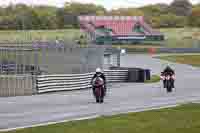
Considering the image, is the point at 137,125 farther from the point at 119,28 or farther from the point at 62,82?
the point at 119,28

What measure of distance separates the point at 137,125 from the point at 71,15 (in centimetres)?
13165

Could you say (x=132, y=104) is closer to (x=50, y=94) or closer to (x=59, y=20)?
(x=50, y=94)

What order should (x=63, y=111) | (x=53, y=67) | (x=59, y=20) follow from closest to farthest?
1. (x=63, y=111)
2. (x=53, y=67)
3. (x=59, y=20)

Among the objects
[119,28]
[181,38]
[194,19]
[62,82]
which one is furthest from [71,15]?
[62,82]

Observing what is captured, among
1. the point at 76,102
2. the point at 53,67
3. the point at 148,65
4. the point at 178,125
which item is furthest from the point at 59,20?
the point at 178,125

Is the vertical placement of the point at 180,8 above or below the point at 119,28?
above

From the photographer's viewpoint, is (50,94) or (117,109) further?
(50,94)

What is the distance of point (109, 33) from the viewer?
110 meters

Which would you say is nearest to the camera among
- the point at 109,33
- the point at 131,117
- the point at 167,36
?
the point at 131,117

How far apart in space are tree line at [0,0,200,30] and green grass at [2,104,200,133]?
258ft

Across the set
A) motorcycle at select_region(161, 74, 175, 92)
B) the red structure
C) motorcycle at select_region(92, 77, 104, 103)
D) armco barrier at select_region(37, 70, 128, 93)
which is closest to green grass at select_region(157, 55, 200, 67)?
the red structure

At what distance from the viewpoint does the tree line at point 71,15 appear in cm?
10451

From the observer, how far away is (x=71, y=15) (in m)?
145

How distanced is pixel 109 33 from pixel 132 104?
87.2 m
